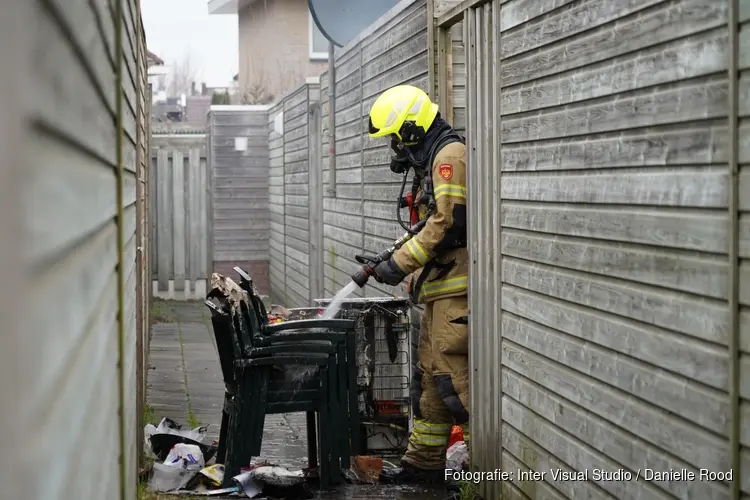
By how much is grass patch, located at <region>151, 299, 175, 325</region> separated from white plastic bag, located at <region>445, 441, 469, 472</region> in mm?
8848

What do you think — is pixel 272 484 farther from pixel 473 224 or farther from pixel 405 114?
pixel 405 114

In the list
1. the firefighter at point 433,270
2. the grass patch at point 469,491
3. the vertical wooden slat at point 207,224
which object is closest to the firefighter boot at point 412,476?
the firefighter at point 433,270

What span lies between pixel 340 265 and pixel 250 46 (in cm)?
2005

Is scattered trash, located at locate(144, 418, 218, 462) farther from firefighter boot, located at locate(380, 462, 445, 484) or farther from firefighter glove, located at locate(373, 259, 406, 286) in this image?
firefighter glove, located at locate(373, 259, 406, 286)

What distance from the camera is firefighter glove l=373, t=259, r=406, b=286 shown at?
20.1 feet

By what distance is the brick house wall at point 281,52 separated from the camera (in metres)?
27.6

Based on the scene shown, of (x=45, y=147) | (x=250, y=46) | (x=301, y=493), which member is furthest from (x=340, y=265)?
(x=250, y=46)

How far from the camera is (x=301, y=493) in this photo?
5809 millimetres

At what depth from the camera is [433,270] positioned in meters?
6.20

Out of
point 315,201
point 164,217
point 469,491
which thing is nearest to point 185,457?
point 469,491

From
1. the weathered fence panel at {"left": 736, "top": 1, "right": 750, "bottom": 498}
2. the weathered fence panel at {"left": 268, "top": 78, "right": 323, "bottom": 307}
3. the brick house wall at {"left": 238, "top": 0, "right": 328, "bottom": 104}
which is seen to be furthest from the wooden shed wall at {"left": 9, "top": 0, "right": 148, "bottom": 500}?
the brick house wall at {"left": 238, "top": 0, "right": 328, "bottom": 104}

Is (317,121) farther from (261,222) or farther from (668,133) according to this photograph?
(668,133)

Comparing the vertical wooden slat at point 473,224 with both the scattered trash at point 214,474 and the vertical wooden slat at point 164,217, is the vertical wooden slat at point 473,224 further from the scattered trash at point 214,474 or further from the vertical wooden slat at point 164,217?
the vertical wooden slat at point 164,217

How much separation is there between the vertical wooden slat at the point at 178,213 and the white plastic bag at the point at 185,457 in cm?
1094
